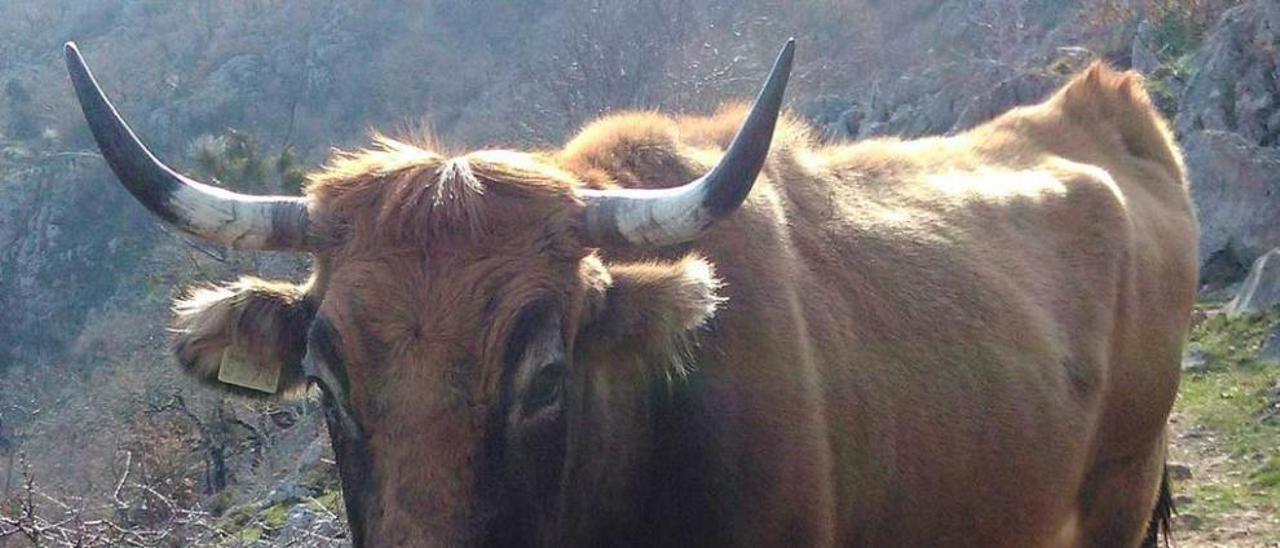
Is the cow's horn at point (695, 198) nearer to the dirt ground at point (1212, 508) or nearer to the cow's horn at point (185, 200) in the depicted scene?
the cow's horn at point (185, 200)

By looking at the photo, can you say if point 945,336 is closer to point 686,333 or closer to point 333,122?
point 686,333

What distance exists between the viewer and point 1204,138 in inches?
741

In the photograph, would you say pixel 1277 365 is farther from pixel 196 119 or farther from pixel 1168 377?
pixel 196 119

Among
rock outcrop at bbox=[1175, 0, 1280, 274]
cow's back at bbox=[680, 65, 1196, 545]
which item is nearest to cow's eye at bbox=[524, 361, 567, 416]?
cow's back at bbox=[680, 65, 1196, 545]

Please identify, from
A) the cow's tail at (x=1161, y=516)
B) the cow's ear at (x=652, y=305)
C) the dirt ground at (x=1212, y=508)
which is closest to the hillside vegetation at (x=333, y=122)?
the dirt ground at (x=1212, y=508)

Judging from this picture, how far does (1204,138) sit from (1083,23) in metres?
17.6

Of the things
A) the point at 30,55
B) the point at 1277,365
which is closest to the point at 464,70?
the point at 30,55

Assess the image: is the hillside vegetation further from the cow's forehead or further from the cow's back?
the cow's back

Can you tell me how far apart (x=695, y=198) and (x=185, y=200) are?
5.52 ft

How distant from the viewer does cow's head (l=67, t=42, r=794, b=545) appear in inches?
158

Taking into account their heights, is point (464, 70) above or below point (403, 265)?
above

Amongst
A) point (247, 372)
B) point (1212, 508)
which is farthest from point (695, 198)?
point (1212, 508)

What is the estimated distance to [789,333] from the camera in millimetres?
5145

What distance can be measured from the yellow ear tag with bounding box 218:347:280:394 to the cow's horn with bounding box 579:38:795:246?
1.31 meters
